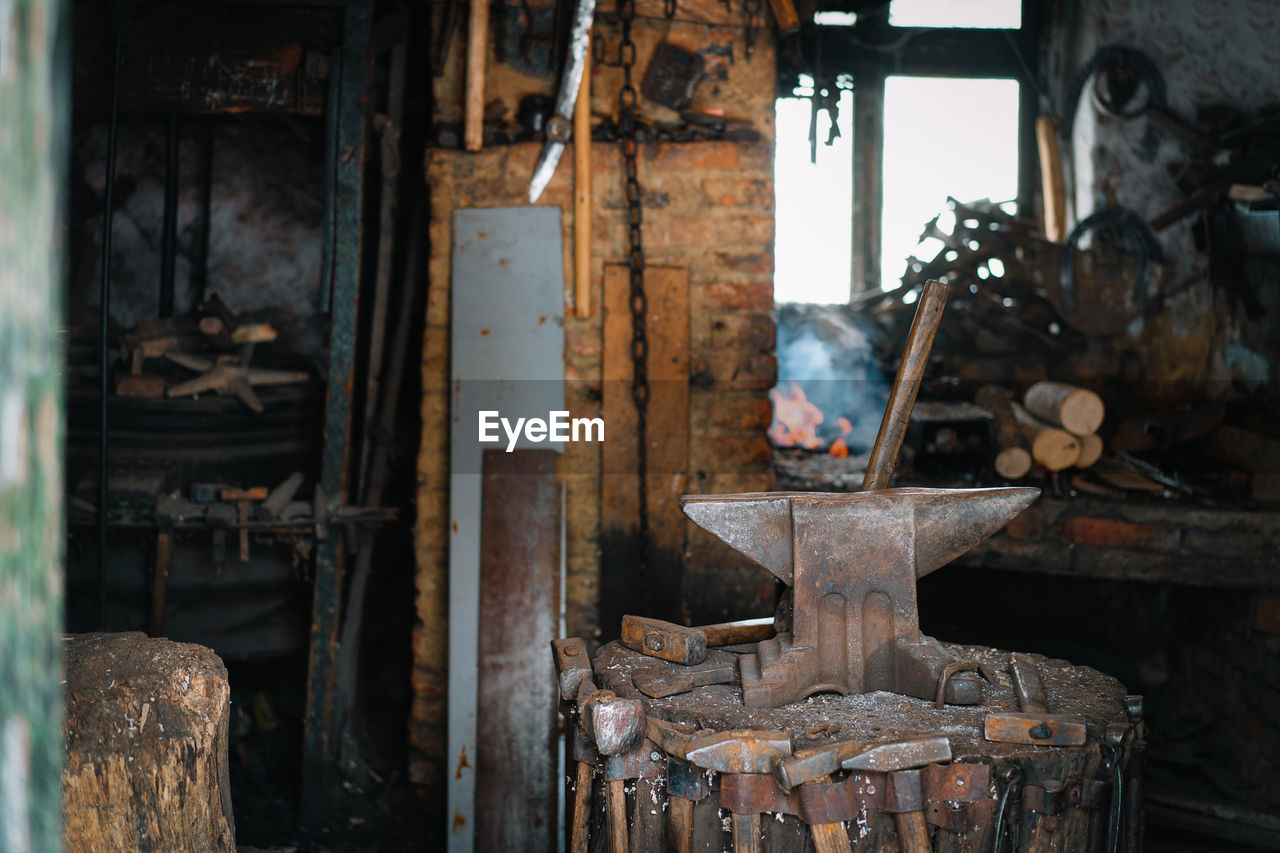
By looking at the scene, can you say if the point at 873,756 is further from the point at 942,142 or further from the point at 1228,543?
the point at 942,142

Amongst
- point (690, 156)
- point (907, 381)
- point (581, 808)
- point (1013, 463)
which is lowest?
point (581, 808)

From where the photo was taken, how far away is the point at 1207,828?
3.66 meters

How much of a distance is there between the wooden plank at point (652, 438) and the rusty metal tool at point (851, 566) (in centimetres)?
135

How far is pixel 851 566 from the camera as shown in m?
2.36

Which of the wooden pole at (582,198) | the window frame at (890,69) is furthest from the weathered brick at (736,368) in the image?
the window frame at (890,69)

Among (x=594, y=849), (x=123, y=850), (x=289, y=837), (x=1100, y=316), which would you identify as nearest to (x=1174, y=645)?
(x=1100, y=316)

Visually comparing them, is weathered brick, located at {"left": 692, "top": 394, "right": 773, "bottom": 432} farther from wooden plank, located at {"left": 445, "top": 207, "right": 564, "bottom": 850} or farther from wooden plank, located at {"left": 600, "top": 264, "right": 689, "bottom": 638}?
wooden plank, located at {"left": 445, "top": 207, "right": 564, "bottom": 850}

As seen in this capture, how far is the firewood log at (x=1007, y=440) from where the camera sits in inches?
173

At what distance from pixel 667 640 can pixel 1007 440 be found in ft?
8.32

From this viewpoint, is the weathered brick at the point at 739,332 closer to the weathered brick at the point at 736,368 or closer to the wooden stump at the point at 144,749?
the weathered brick at the point at 736,368

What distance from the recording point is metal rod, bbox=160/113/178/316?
4.26m

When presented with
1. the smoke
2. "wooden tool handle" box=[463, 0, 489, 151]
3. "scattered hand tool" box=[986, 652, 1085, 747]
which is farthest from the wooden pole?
the smoke

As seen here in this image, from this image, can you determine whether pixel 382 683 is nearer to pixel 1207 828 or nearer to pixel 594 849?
pixel 594 849

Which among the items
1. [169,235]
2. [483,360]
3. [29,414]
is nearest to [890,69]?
[483,360]
